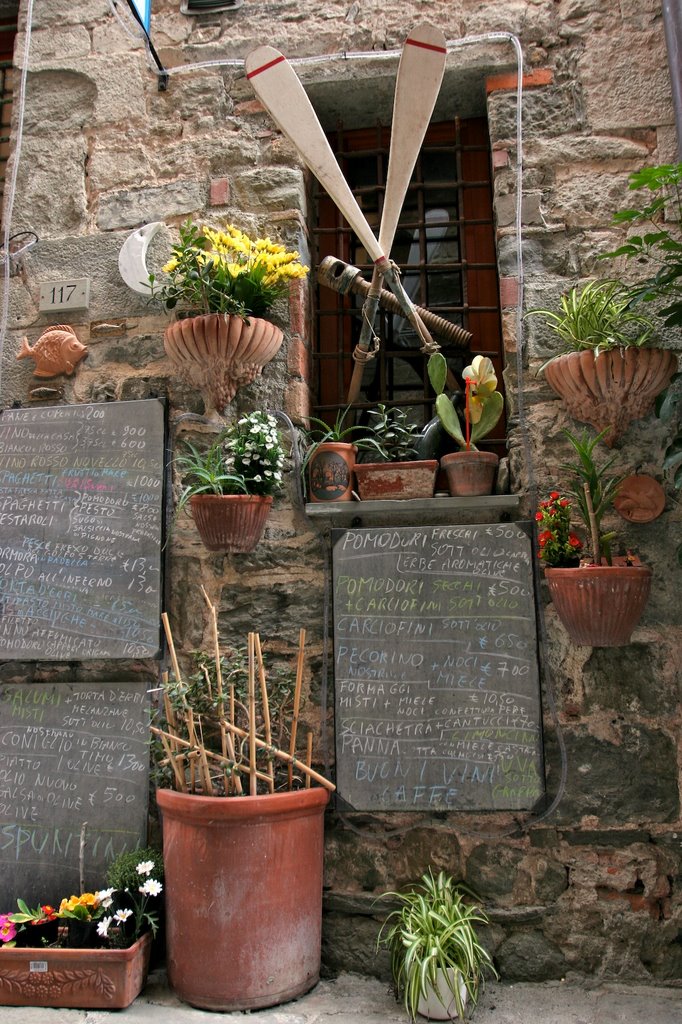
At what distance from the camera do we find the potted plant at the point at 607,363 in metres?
2.49

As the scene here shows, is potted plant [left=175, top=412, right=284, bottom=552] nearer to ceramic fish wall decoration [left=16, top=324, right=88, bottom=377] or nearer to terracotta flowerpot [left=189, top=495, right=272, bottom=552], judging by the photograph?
terracotta flowerpot [left=189, top=495, right=272, bottom=552]

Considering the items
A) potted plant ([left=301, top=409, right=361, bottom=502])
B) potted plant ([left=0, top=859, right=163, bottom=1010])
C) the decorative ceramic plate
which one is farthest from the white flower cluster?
potted plant ([left=0, top=859, right=163, bottom=1010])

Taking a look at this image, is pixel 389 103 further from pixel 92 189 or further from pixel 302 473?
pixel 302 473

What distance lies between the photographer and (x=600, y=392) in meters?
2.54

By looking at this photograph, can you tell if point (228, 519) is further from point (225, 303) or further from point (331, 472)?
point (225, 303)

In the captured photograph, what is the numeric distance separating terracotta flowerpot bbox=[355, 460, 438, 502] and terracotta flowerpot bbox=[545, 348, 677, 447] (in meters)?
0.50

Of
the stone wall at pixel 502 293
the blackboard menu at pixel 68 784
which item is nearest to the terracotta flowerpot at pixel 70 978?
the blackboard menu at pixel 68 784

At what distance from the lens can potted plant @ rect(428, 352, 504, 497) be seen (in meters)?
2.69

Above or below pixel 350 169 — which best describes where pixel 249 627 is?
below

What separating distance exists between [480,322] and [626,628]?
1.39 m

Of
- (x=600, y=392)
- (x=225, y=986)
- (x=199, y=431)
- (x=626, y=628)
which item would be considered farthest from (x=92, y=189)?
(x=225, y=986)

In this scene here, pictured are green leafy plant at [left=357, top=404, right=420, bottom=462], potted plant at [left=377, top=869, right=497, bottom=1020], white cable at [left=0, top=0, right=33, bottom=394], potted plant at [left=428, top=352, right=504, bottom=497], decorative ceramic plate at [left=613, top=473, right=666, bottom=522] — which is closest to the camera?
potted plant at [left=377, top=869, right=497, bottom=1020]

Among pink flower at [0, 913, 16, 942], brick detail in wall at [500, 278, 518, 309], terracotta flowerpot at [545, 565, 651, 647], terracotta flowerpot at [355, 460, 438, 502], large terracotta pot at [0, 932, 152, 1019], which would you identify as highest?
brick detail in wall at [500, 278, 518, 309]

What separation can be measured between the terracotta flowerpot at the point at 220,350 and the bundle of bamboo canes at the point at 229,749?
862mm
